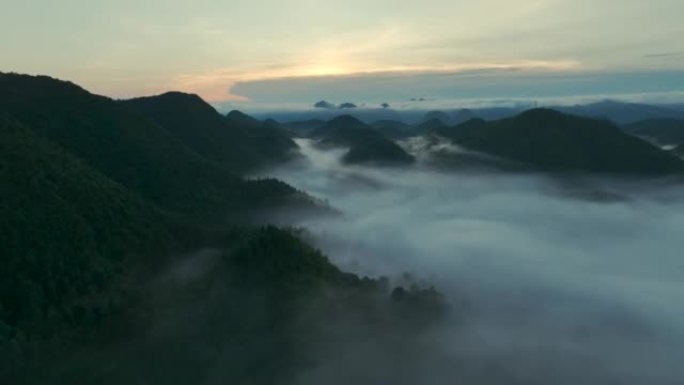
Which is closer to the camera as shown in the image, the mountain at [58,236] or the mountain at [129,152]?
the mountain at [58,236]

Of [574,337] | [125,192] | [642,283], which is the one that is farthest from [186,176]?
[642,283]

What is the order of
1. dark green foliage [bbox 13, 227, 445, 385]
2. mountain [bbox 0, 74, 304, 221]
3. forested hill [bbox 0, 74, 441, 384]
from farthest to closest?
mountain [bbox 0, 74, 304, 221] < dark green foliage [bbox 13, 227, 445, 385] < forested hill [bbox 0, 74, 441, 384]

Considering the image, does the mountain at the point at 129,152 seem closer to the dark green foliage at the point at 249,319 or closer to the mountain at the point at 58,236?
the mountain at the point at 58,236

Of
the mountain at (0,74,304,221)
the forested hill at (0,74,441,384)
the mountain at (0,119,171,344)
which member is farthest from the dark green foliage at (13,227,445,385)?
the mountain at (0,74,304,221)

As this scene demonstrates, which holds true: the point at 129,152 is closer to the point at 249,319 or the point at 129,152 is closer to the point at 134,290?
the point at 134,290

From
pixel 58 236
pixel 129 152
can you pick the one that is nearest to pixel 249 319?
pixel 58 236

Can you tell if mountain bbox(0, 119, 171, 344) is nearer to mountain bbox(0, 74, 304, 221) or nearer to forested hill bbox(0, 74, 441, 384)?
forested hill bbox(0, 74, 441, 384)

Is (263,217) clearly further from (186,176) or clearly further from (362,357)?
(362,357)

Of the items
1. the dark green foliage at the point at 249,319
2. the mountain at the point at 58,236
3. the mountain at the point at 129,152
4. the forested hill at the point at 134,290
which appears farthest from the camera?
the mountain at the point at 129,152

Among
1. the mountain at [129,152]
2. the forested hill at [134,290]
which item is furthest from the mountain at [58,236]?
the mountain at [129,152]
